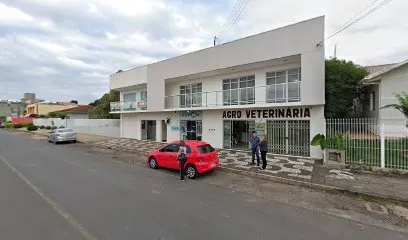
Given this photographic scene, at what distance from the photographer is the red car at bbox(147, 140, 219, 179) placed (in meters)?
10.0

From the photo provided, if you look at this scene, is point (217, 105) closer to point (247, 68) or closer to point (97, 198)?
point (247, 68)

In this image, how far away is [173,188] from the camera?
836cm

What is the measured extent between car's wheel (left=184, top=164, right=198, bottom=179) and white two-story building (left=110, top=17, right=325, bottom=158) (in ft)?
21.4

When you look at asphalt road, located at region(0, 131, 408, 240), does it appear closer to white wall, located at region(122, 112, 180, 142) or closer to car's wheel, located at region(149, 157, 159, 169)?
car's wheel, located at region(149, 157, 159, 169)

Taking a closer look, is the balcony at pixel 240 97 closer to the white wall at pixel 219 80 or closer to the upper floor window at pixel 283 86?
the upper floor window at pixel 283 86

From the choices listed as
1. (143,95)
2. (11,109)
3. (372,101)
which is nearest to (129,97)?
(143,95)

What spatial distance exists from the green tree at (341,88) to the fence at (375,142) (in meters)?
6.14

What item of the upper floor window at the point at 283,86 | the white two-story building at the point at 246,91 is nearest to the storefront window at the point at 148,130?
the white two-story building at the point at 246,91

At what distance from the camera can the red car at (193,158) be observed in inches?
395

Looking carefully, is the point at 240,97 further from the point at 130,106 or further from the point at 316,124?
the point at 130,106

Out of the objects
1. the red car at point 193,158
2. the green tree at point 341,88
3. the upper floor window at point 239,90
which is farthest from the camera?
the green tree at point 341,88

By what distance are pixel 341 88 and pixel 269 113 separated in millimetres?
7369

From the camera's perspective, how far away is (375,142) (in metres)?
10.6

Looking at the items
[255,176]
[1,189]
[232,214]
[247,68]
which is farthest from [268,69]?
[1,189]
